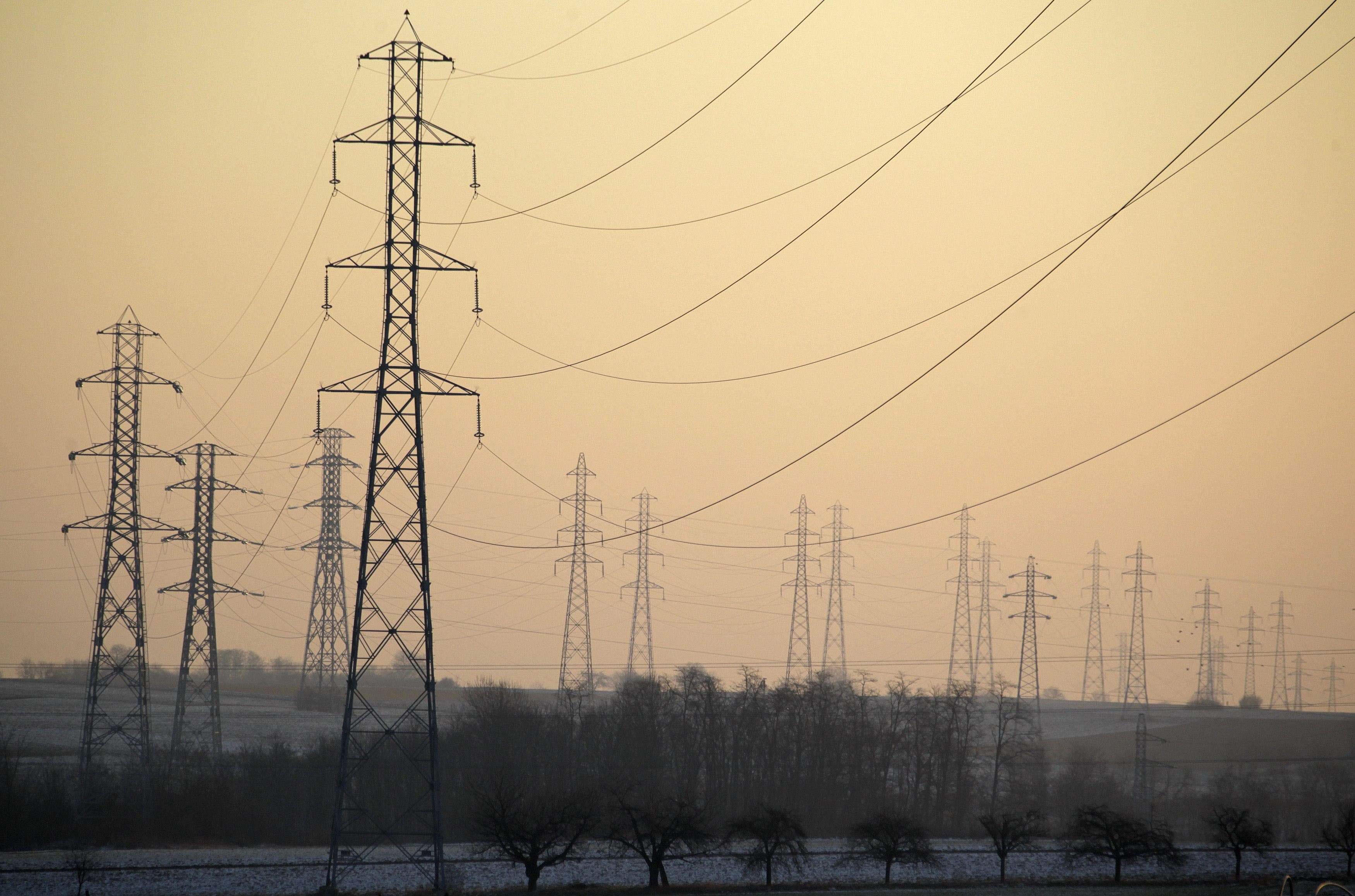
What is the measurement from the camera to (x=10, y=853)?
149 ft

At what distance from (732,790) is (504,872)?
35.5 m

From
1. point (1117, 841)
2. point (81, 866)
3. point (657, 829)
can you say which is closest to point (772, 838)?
point (657, 829)

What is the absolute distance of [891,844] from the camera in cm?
4303

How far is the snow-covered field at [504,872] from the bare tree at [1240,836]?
45 centimetres

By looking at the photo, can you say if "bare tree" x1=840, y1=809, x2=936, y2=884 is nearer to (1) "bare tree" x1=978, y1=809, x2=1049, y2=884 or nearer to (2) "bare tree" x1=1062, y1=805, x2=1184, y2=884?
(1) "bare tree" x1=978, y1=809, x2=1049, y2=884

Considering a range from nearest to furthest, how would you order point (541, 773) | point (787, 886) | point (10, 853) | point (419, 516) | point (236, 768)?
point (419, 516), point (787, 886), point (10, 853), point (236, 768), point (541, 773)

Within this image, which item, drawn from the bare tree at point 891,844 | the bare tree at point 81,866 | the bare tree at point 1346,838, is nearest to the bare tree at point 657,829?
the bare tree at point 891,844

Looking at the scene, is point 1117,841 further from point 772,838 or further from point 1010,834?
point 772,838

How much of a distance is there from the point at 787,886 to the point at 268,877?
17360 mm

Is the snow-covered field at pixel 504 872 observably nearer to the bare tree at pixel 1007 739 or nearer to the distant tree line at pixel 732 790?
the distant tree line at pixel 732 790

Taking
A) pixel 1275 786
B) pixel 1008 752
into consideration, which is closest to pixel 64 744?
pixel 1008 752

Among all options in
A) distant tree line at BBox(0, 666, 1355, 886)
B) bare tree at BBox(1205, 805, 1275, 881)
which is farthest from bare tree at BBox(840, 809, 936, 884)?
bare tree at BBox(1205, 805, 1275, 881)

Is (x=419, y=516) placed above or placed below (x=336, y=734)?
above

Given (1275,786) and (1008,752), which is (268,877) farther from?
(1275,786)
